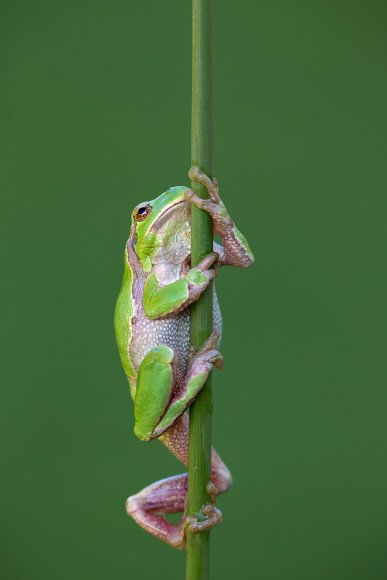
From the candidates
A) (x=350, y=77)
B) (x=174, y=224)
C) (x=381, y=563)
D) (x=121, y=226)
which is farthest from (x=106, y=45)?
(x=381, y=563)

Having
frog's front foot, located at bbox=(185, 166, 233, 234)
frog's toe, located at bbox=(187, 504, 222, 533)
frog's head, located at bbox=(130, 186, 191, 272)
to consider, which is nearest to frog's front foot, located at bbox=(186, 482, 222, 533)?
frog's toe, located at bbox=(187, 504, 222, 533)

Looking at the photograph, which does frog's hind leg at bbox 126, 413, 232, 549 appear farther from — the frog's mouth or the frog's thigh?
the frog's mouth

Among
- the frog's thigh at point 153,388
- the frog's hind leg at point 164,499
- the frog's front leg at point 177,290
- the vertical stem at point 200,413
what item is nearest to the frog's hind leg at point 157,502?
the frog's hind leg at point 164,499

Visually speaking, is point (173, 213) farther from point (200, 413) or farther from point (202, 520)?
point (202, 520)

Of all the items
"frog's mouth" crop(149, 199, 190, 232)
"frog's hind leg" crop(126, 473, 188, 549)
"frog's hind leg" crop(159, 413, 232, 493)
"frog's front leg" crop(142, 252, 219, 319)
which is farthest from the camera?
"frog's hind leg" crop(126, 473, 188, 549)

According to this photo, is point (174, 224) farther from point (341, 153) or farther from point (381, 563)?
point (381, 563)

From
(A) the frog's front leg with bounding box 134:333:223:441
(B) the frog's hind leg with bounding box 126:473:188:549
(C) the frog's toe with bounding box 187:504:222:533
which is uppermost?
(A) the frog's front leg with bounding box 134:333:223:441

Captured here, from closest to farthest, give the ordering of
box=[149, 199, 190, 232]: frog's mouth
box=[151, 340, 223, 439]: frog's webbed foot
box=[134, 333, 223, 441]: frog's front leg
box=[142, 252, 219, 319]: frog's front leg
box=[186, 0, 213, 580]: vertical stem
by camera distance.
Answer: box=[186, 0, 213, 580]: vertical stem
box=[142, 252, 219, 319]: frog's front leg
box=[151, 340, 223, 439]: frog's webbed foot
box=[134, 333, 223, 441]: frog's front leg
box=[149, 199, 190, 232]: frog's mouth

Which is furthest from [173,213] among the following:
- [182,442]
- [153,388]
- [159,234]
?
[182,442]
